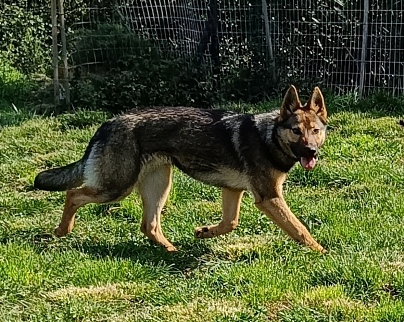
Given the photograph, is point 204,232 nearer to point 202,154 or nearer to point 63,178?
point 202,154

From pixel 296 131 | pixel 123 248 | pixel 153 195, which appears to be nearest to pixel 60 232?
pixel 123 248

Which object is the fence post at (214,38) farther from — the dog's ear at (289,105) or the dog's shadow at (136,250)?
the dog's shadow at (136,250)

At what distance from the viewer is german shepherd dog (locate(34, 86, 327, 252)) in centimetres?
568

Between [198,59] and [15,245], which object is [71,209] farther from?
[198,59]

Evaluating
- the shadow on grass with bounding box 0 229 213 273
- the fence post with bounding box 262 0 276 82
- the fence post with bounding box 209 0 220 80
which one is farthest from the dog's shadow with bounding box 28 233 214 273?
the fence post with bounding box 209 0 220 80

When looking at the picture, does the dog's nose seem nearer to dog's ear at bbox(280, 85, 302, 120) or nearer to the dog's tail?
dog's ear at bbox(280, 85, 302, 120)

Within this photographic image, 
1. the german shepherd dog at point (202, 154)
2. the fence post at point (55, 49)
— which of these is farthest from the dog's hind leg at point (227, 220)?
the fence post at point (55, 49)

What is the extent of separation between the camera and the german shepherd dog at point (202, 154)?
5.68m

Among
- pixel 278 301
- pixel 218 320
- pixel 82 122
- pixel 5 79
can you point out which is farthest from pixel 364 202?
pixel 5 79

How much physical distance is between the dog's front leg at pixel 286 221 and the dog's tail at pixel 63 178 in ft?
4.80

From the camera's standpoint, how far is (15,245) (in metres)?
5.57

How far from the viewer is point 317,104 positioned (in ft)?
19.1

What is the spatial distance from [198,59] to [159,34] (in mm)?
980

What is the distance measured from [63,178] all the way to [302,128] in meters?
1.99
